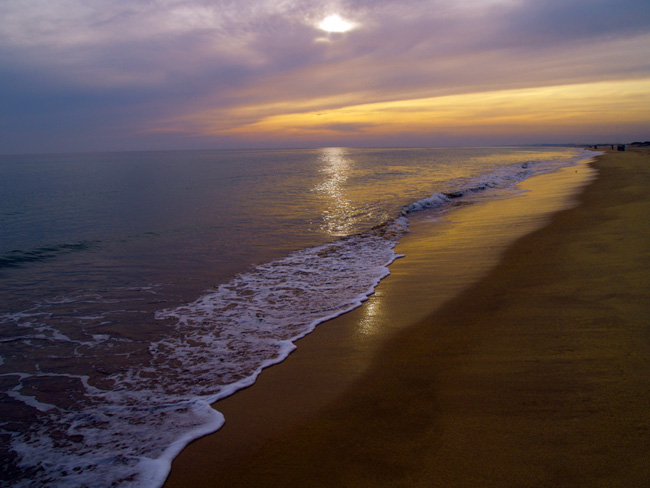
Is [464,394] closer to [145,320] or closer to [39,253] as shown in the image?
[145,320]

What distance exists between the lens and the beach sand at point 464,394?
8.77 ft

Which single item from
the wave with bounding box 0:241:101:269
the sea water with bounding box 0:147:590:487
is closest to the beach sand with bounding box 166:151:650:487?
the sea water with bounding box 0:147:590:487

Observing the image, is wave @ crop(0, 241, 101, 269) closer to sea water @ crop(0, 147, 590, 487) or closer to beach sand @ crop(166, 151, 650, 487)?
sea water @ crop(0, 147, 590, 487)

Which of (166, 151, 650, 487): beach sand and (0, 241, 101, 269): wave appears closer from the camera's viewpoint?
(166, 151, 650, 487): beach sand

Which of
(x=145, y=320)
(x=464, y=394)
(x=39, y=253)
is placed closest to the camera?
(x=464, y=394)

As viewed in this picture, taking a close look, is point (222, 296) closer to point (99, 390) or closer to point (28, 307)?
point (99, 390)

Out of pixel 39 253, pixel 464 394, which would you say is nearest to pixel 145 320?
pixel 464 394

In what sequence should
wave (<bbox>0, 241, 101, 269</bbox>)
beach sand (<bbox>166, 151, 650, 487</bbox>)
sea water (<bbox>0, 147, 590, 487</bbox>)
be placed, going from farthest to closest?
wave (<bbox>0, 241, 101, 269</bbox>) → sea water (<bbox>0, 147, 590, 487</bbox>) → beach sand (<bbox>166, 151, 650, 487</bbox>)

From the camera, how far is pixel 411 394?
143 inches

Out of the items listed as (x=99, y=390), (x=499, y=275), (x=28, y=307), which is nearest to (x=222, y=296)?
(x=99, y=390)

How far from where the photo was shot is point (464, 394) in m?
3.52

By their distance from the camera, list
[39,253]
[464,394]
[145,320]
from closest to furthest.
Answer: [464,394] < [145,320] < [39,253]

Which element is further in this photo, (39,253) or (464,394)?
(39,253)

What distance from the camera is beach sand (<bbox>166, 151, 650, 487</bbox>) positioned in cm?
267
